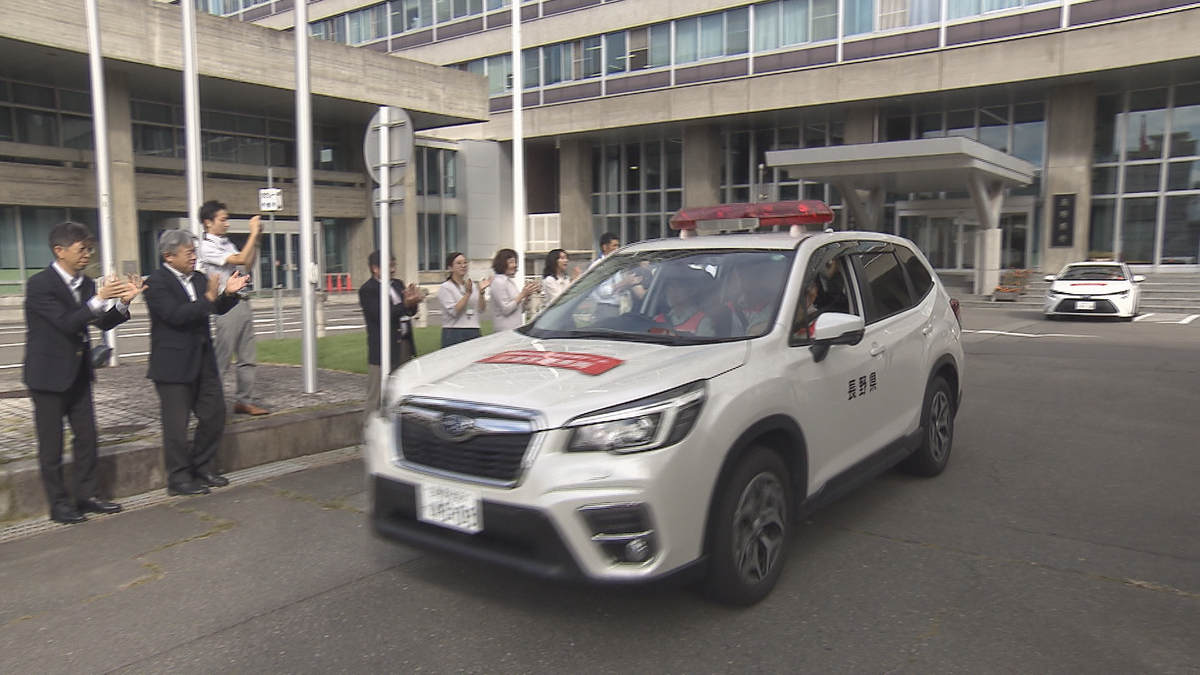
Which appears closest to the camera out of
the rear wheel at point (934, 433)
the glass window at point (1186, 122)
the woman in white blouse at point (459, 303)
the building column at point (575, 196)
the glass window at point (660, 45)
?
the rear wheel at point (934, 433)

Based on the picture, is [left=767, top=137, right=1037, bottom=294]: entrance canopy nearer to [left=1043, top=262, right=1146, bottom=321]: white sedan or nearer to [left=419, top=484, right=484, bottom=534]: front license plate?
[left=1043, top=262, right=1146, bottom=321]: white sedan

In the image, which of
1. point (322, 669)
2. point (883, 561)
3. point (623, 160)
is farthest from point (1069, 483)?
point (623, 160)

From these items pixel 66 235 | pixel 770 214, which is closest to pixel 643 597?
pixel 770 214

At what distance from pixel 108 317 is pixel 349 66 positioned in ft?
82.6

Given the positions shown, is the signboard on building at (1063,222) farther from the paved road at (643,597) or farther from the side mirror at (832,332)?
the side mirror at (832,332)

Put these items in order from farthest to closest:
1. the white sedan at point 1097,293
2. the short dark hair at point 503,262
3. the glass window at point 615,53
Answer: the glass window at point 615,53 < the white sedan at point 1097,293 < the short dark hair at point 503,262

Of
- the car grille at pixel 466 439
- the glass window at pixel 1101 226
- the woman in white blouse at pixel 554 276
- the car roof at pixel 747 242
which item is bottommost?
the car grille at pixel 466 439

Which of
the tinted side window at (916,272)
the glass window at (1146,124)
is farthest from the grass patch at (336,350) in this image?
the glass window at (1146,124)

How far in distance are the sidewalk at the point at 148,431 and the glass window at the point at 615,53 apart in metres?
29.4

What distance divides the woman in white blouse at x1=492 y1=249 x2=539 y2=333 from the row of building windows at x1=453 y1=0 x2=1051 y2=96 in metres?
26.6

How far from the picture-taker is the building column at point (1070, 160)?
27.9 metres

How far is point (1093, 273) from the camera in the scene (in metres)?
19.8

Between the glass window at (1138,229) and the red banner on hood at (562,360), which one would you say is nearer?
the red banner on hood at (562,360)

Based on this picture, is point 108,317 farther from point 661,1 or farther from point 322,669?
point 661,1
